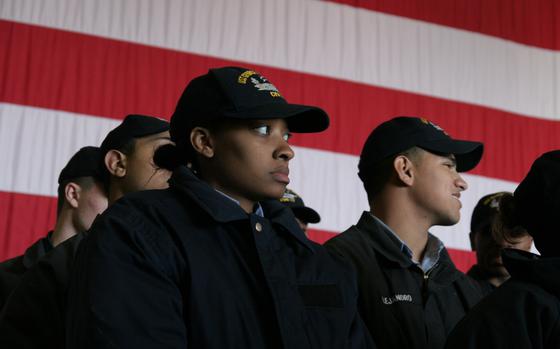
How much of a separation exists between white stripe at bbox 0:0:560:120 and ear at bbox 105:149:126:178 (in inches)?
59.4

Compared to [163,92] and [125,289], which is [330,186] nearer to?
[163,92]

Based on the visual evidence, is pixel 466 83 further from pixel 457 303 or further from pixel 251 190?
pixel 251 190

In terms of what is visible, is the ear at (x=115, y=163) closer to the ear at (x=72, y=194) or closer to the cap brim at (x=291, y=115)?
the ear at (x=72, y=194)

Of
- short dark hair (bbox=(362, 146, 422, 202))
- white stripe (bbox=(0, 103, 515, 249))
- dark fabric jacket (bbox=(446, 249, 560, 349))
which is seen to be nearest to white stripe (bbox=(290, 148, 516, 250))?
white stripe (bbox=(0, 103, 515, 249))

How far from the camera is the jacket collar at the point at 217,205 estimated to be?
1.42 metres

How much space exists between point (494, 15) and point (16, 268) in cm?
313

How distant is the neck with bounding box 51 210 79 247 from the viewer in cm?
243

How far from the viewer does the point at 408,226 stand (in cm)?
201

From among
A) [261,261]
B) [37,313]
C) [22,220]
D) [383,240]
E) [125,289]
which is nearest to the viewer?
[125,289]

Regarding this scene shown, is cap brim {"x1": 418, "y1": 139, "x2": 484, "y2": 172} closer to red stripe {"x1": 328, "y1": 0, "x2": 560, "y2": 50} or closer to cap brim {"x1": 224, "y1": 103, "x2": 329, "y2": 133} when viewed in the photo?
cap brim {"x1": 224, "y1": 103, "x2": 329, "y2": 133}

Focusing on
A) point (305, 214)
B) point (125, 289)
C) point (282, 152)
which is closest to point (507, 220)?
point (282, 152)

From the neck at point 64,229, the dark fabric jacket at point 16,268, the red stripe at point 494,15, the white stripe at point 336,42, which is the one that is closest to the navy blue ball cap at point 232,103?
the dark fabric jacket at point 16,268

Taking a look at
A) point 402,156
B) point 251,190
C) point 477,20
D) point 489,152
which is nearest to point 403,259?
point 402,156

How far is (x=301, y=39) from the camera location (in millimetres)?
3943
